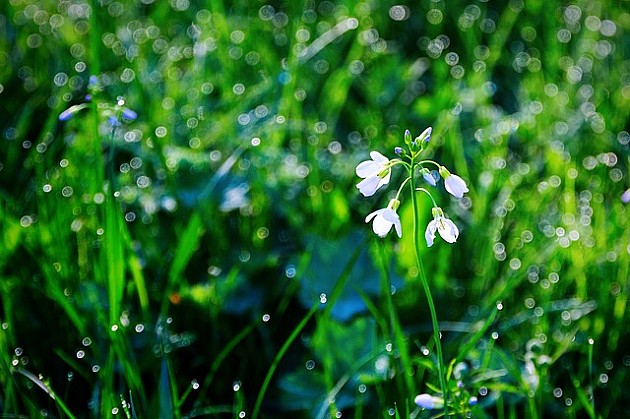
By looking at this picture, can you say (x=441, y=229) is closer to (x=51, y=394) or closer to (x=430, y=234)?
Result: (x=430, y=234)

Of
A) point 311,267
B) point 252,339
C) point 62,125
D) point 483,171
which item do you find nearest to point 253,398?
point 252,339

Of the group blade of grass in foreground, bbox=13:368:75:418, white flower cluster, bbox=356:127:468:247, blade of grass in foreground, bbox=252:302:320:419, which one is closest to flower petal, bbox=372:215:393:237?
white flower cluster, bbox=356:127:468:247

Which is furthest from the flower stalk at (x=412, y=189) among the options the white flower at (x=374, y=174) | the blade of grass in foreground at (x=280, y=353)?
the blade of grass in foreground at (x=280, y=353)

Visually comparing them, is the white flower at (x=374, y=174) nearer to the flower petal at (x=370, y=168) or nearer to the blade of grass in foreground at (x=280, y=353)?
the flower petal at (x=370, y=168)

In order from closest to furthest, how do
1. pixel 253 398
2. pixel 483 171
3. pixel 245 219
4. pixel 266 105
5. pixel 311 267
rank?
1. pixel 253 398
2. pixel 311 267
3. pixel 245 219
4. pixel 483 171
5. pixel 266 105

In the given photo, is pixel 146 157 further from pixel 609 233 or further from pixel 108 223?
pixel 609 233

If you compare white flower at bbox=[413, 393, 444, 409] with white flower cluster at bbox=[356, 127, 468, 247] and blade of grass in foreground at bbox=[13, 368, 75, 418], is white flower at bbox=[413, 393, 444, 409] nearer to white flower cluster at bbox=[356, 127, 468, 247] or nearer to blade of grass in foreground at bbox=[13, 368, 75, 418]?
white flower cluster at bbox=[356, 127, 468, 247]

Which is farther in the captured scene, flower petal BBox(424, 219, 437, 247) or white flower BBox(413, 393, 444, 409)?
white flower BBox(413, 393, 444, 409)
